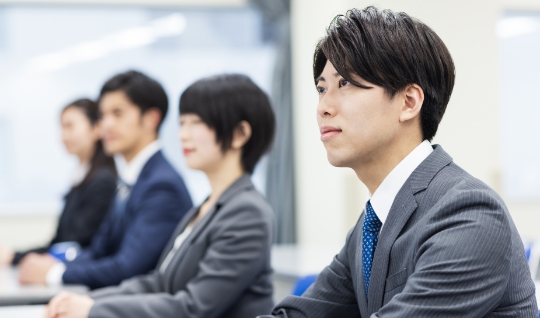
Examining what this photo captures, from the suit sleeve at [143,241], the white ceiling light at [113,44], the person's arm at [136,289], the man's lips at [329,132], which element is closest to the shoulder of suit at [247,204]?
the person's arm at [136,289]

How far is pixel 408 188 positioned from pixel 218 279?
0.86 m

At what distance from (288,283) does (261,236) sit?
3.63ft

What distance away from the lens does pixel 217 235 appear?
2.04 m

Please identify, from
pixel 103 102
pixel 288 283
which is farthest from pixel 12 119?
pixel 288 283

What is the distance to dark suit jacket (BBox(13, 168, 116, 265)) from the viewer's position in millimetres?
3418

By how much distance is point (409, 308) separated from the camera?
109cm

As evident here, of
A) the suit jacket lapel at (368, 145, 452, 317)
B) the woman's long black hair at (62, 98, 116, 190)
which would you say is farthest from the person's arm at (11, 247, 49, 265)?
the suit jacket lapel at (368, 145, 452, 317)

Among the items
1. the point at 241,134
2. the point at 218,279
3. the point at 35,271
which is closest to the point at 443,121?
the point at 241,134

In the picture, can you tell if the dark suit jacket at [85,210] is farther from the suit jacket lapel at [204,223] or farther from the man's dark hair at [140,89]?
the suit jacket lapel at [204,223]

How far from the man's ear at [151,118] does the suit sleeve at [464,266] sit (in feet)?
6.71

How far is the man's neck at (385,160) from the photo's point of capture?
1.33m

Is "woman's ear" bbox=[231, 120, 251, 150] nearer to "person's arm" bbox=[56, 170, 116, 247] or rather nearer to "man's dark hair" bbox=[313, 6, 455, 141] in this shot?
"man's dark hair" bbox=[313, 6, 455, 141]

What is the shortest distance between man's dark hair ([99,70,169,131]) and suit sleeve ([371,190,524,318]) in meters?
2.05

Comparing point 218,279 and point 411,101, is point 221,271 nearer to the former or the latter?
point 218,279
